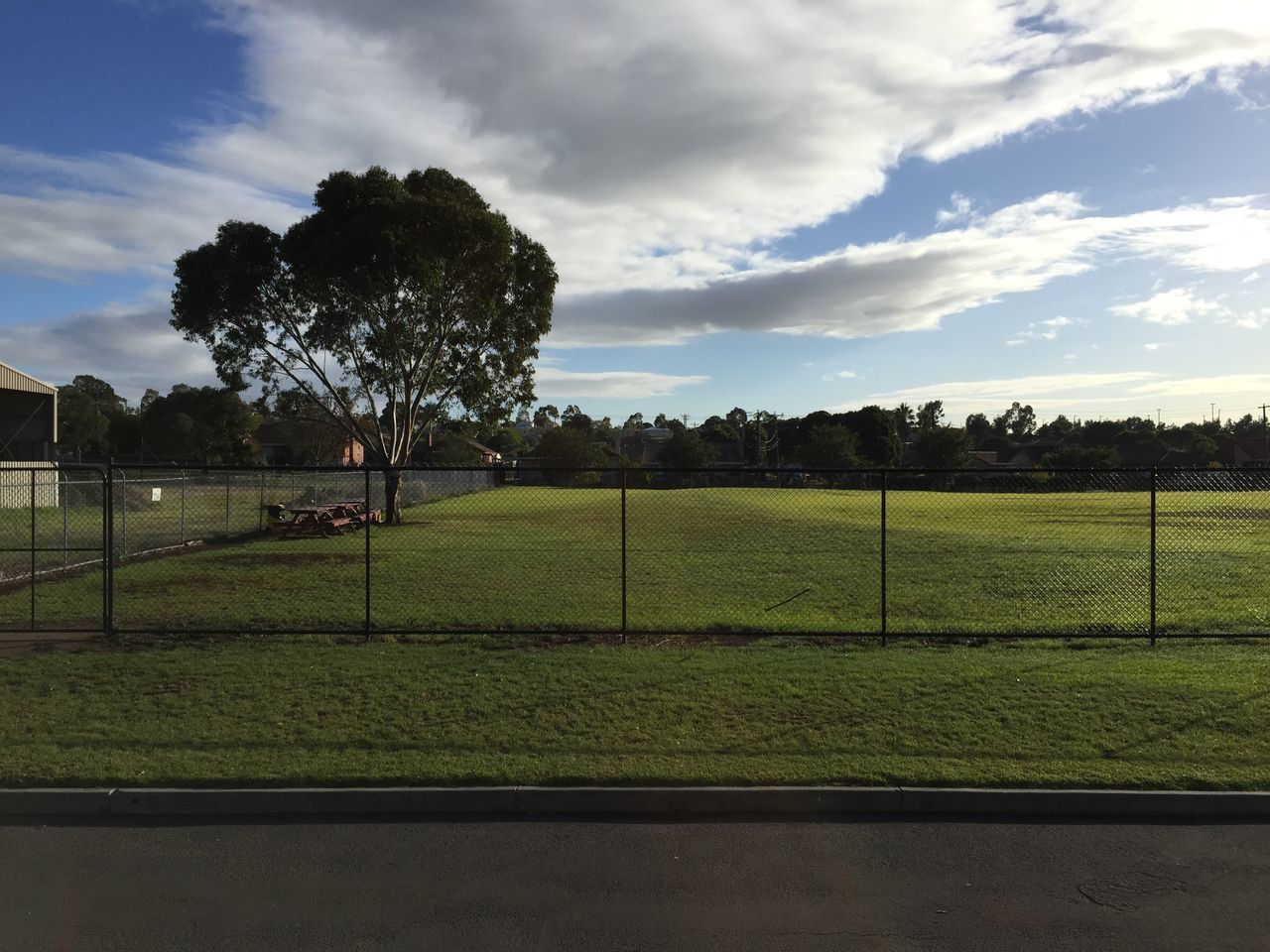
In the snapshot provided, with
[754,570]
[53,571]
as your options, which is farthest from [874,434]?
[53,571]

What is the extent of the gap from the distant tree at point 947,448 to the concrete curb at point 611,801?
249 feet

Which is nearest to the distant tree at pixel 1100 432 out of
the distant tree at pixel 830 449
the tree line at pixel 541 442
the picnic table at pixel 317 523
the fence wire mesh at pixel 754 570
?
the tree line at pixel 541 442

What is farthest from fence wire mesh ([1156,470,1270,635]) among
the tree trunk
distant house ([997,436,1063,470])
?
distant house ([997,436,1063,470])

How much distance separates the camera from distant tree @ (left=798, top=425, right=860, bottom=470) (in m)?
78.8

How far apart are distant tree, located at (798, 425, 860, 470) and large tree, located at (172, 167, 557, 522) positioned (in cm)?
4983

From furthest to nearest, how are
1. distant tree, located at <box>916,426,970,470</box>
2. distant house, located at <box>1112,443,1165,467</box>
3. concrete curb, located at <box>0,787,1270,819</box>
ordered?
distant house, located at <box>1112,443,1165,467</box>
distant tree, located at <box>916,426,970,470</box>
concrete curb, located at <box>0,787,1270,819</box>

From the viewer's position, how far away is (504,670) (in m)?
8.29

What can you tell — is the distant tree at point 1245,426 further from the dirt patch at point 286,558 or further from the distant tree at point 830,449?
the dirt patch at point 286,558

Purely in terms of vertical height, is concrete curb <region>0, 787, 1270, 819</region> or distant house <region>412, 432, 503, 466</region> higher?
distant house <region>412, 432, 503, 466</region>

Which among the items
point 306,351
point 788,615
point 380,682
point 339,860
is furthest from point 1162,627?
point 306,351

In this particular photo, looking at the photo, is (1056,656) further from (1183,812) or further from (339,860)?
(339,860)

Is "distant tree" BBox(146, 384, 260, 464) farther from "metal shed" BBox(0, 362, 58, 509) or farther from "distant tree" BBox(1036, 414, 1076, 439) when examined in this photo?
"distant tree" BBox(1036, 414, 1076, 439)

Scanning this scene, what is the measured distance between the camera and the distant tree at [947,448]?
7944 cm

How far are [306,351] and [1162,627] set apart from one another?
88.7ft
